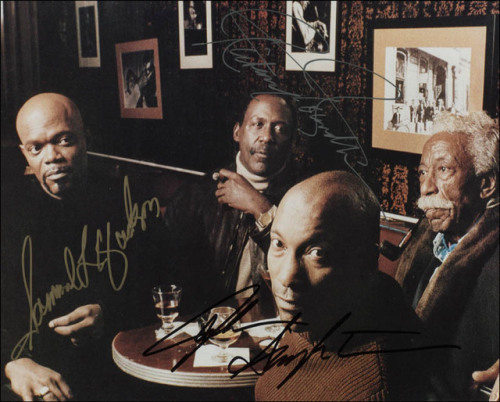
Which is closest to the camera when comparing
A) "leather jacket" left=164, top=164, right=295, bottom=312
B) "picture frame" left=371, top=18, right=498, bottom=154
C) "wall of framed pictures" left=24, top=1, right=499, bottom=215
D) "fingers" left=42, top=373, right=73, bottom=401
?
"picture frame" left=371, top=18, right=498, bottom=154

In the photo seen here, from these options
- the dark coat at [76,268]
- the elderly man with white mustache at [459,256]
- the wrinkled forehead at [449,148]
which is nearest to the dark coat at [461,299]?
the elderly man with white mustache at [459,256]

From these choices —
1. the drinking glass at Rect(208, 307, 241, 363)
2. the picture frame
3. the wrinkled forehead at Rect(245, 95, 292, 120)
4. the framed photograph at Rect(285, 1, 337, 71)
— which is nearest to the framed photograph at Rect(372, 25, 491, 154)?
the picture frame

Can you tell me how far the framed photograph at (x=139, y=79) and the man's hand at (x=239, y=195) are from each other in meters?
0.27

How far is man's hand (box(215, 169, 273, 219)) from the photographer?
1.35 metres

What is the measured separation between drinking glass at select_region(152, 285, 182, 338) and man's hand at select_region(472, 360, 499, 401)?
0.72 m

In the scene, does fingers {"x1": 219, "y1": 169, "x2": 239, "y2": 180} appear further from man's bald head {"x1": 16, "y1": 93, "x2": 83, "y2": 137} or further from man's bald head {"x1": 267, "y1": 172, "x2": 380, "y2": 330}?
man's bald head {"x1": 16, "y1": 93, "x2": 83, "y2": 137}

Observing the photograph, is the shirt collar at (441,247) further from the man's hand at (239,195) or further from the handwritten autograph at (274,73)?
the man's hand at (239,195)

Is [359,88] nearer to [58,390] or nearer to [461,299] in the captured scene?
[461,299]

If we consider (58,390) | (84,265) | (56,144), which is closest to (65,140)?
(56,144)

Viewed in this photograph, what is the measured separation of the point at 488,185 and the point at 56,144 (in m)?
1.12

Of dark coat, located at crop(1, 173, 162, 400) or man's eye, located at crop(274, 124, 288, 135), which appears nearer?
man's eye, located at crop(274, 124, 288, 135)

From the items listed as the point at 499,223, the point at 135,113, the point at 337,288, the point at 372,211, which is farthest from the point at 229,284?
the point at 499,223

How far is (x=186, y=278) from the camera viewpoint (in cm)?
151

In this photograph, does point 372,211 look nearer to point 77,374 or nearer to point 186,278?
point 186,278
